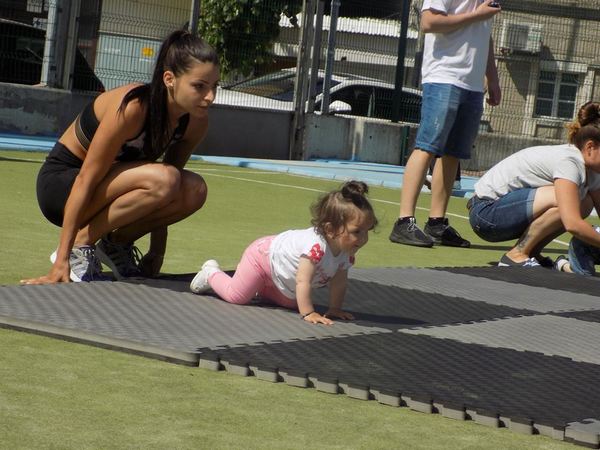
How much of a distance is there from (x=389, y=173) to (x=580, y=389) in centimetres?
1152

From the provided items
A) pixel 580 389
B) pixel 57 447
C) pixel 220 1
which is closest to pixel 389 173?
pixel 220 1

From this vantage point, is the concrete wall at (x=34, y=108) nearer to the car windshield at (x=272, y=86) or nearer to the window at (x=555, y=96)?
the car windshield at (x=272, y=86)

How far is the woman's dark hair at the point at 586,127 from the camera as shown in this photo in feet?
21.5

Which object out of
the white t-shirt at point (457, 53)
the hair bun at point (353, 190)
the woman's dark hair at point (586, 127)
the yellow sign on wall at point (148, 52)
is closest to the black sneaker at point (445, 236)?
the white t-shirt at point (457, 53)

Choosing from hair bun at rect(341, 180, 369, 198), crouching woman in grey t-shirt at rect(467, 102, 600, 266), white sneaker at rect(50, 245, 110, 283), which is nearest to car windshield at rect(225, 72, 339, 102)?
crouching woman in grey t-shirt at rect(467, 102, 600, 266)

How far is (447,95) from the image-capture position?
26.1 ft

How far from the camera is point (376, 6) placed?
16875 mm

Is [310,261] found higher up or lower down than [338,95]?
lower down

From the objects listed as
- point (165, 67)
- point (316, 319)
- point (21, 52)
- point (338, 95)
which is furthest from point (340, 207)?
point (338, 95)

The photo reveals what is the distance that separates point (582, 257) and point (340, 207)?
116 inches

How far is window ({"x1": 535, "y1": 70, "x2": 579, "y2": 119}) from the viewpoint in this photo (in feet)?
60.3

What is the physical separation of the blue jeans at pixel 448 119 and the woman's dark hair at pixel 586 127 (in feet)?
3.98

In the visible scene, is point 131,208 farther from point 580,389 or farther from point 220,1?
point 220,1

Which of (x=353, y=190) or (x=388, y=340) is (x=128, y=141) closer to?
(x=353, y=190)
